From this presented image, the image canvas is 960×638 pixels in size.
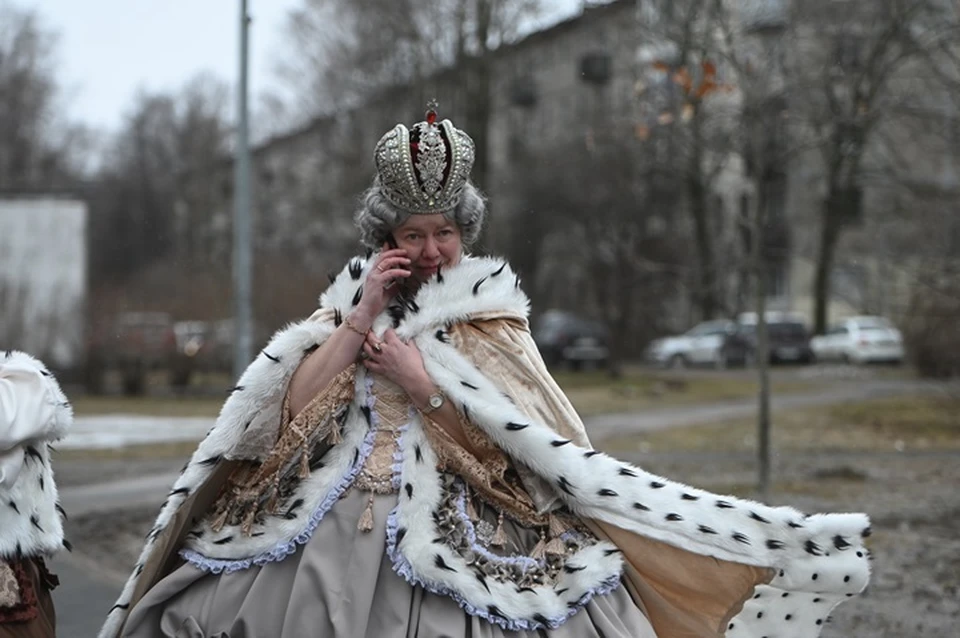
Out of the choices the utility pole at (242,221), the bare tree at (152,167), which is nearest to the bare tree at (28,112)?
the bare tree at (152,167)

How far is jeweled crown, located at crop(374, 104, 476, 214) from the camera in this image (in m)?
3.83

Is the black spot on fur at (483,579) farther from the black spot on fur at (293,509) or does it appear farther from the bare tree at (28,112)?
the bare tree at (28,112)

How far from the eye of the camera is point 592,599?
358cm

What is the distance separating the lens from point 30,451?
395 cm

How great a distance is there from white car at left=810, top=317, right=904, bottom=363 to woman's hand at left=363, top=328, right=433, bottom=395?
3390 cm

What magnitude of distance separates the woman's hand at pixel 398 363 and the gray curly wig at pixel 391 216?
1.19 feet

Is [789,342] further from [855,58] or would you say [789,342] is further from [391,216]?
[391,216]

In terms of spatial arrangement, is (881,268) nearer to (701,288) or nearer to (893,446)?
(893,446)

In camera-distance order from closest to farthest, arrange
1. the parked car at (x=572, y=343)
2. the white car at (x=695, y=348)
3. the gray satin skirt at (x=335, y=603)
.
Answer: the gray satin skirt at (x=335, y=603) < the parked car at (x=572, y=343) < the white car at (x=695, y=348)

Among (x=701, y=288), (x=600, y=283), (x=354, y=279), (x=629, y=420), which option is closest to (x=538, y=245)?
(x=600, y=283)

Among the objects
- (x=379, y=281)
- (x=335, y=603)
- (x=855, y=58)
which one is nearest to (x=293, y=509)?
(x=335, y=603)

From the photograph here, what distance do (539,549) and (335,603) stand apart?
64cm

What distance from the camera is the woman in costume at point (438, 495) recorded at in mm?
3580

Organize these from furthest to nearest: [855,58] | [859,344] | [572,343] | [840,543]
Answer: [859,344] < [572,343] < [855,58] < [840,543]
